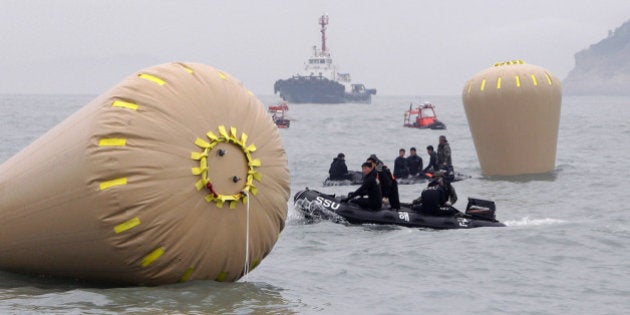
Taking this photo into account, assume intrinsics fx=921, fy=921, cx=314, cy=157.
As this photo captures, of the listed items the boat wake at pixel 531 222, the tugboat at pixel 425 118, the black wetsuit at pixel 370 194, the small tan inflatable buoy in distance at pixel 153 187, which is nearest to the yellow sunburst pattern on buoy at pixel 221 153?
the small tan inflatable buoy in distance at pixel 153 187

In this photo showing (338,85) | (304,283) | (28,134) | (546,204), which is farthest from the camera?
(338,85)

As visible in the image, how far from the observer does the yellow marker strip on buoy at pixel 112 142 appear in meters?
7.78

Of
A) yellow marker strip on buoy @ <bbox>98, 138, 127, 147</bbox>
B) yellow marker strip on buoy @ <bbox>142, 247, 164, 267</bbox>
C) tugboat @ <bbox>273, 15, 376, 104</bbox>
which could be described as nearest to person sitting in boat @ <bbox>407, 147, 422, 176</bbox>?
yellow marker strip on buoy @ <bbox>142, 247, 164, 267</bbox>

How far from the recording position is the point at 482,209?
51.9 ft

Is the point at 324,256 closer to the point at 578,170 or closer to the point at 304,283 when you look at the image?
the point at 304,283

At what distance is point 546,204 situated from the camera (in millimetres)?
19688

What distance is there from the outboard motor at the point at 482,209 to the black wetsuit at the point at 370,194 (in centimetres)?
158

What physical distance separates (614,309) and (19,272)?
602cm

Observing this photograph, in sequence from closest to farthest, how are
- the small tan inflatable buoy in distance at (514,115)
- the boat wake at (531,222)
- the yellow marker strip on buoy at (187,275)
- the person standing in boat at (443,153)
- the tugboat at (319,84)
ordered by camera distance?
1. the yellow marker strip on buoy at (187,275)
2. the boat wake at (531,222)
3. the small tan inflatable buoy in distance at (514,115)
4. the person standing in boat at (443,153)
5. the tugboat at (319,84)

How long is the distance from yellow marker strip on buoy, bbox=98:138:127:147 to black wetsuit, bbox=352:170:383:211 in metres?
7.74

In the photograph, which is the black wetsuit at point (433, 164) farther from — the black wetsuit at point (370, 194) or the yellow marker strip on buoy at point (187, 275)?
the yellow marker strip on buoy at point (187, 275)

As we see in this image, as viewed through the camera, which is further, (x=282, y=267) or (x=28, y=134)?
(x=28, y=134)

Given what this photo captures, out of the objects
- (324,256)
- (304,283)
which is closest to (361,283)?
(304,283)

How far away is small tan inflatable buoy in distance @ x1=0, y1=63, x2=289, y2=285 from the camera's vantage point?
7.78 meters
